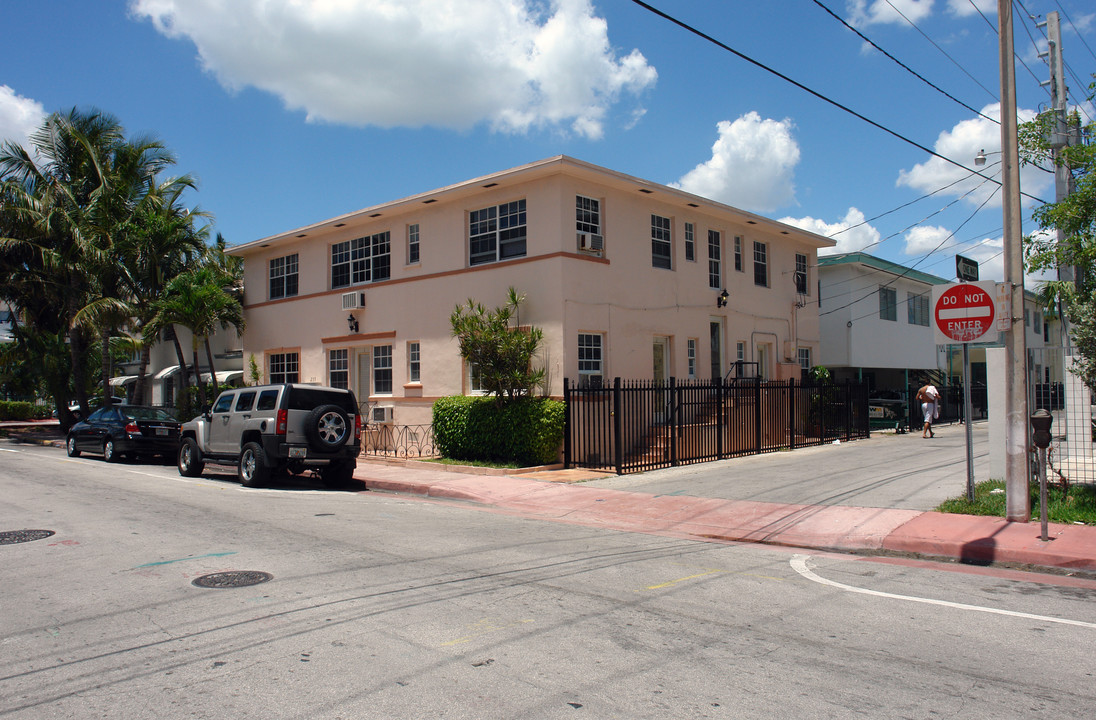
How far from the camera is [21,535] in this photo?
923cm

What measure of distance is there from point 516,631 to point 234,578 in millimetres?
3052

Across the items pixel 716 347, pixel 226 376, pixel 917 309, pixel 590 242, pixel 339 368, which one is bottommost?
pixel 226 376

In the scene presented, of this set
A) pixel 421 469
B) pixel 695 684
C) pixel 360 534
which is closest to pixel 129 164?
pixel 421 469

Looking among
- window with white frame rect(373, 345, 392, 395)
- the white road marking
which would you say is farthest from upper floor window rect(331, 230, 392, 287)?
the white road marking

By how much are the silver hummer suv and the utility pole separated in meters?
10.8

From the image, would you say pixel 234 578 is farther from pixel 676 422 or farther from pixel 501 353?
pixel 676 422

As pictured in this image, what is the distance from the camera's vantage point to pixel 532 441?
15992 millimetres

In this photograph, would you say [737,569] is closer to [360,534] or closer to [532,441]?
[360,534]

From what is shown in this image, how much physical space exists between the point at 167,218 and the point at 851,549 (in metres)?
24.4

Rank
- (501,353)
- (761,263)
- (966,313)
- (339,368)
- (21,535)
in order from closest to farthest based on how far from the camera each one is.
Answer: (21,535), (966,313), (501,353), (339,368), (761,263)

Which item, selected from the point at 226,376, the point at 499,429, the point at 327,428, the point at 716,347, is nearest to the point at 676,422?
the point at 499,429

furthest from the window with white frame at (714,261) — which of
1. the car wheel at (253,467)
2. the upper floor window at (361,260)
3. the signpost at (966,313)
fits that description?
the car wheel at (253,467)

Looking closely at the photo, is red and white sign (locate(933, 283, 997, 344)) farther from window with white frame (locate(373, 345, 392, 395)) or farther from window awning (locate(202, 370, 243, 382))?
window awning (locate(202, 370, 243, 382))

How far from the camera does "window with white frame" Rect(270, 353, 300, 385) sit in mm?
24656
